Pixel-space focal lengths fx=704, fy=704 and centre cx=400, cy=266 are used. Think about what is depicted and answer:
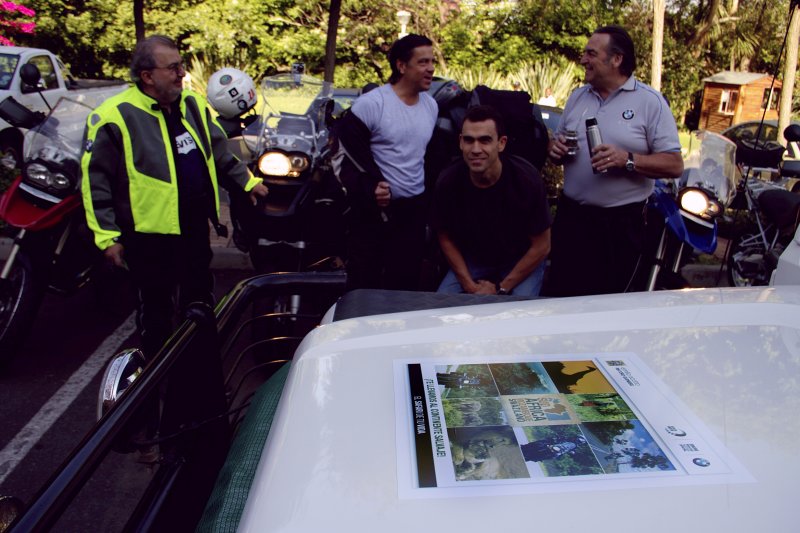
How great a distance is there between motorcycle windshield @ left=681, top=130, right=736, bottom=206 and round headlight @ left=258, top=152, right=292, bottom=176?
8.14ft

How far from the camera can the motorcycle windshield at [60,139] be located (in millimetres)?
4074

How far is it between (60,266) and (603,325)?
3.64 meters

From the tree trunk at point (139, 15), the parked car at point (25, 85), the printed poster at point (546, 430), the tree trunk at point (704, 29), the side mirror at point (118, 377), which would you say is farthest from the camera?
the tree trunk at point (704, 29)

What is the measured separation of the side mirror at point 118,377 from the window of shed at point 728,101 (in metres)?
28.1

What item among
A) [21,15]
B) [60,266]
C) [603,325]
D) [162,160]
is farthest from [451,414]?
[21,15]

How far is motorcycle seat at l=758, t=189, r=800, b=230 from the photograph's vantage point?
4953 mm

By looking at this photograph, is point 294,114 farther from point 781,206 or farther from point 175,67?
point 781,206

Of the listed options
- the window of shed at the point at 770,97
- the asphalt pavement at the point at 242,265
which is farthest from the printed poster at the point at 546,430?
the asphalt pavement at the point at 242,265

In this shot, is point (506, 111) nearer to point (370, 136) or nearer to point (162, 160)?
point (370, 136)

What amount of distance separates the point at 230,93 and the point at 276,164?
1.81ft

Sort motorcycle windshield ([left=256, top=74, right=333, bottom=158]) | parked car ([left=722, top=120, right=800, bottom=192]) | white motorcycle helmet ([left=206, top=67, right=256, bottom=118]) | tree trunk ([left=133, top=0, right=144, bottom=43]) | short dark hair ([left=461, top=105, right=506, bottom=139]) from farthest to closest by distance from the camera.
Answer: tree trunk ([left=133, top=0, right=144, bottom=43]) < parked car ([left=722, top=120, right=800, bottom=192]) < motorcycle windshield ([left=256, top=74, right=333, bottom=158]) < white motorcycle helmet ([left=206, top=67, right=256, bottom=118]) < short dark hair ([left=461, top=105, right=506, bottom=139])

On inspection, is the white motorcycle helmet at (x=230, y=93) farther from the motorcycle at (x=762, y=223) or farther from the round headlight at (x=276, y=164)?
the motorcycle at (x=762, y=223)

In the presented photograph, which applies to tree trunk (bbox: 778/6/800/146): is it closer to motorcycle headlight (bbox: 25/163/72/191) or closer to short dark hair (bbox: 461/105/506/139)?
short dark hair (bbox: 461/105/506/139)

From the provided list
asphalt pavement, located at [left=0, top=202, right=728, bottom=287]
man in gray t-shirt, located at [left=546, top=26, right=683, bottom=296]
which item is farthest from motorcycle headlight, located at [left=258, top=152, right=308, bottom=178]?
asphalt pavement, located at [left=0, top=202, right=728, bottom=287]
